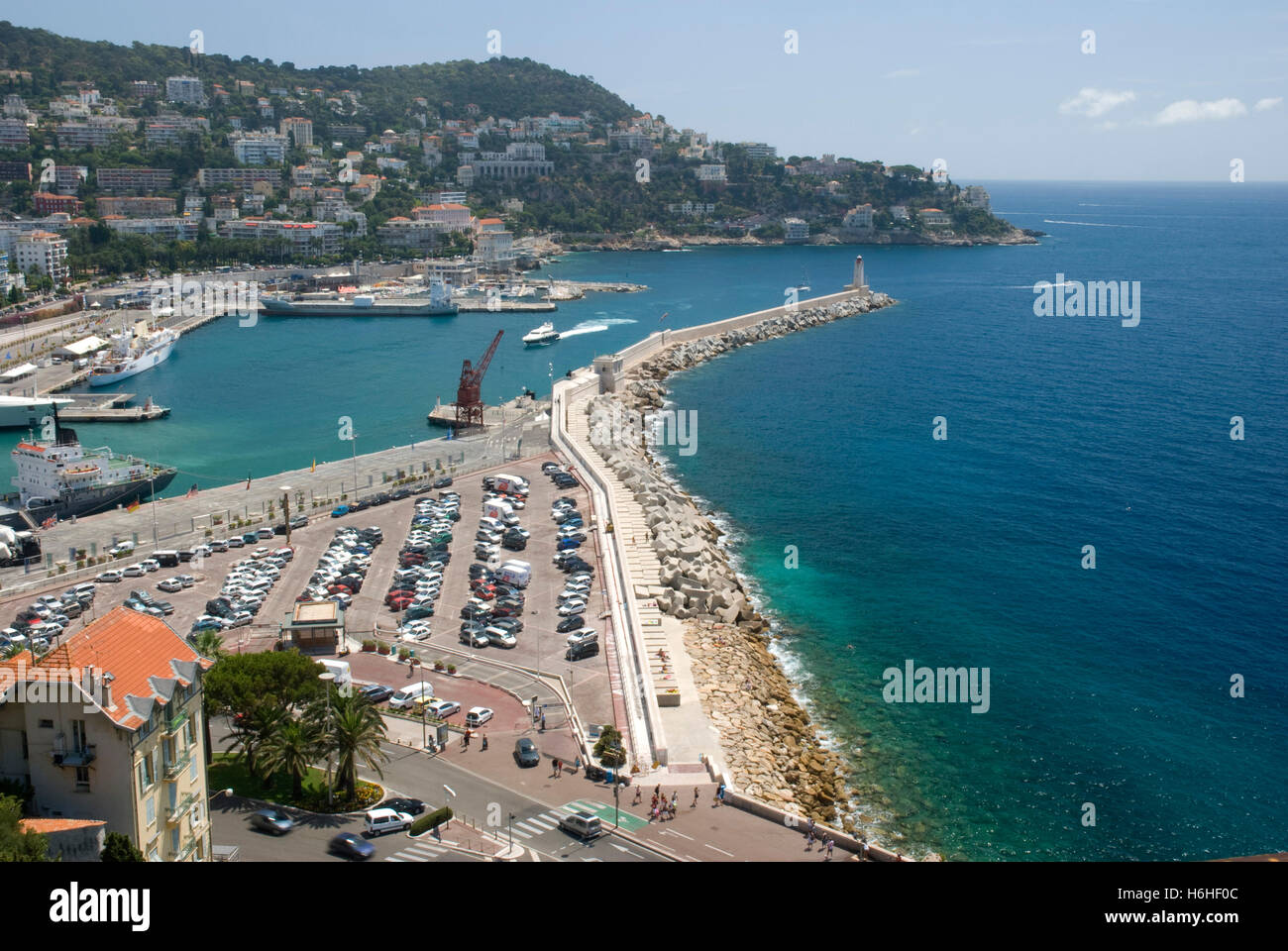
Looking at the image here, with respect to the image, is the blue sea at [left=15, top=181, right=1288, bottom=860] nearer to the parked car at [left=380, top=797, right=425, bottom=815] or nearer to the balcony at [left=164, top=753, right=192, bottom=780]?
the parked car at [left=380, top=797, right=425, bottom=815]

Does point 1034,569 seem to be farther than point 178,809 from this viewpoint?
Yes

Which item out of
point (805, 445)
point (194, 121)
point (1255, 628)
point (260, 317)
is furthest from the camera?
point (194, 121)

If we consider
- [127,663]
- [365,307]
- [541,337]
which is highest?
[365,307]

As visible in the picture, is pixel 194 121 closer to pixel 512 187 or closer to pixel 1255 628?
pixel 512 187

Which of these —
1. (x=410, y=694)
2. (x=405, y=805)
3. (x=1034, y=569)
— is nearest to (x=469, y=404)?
(x=1034, y=569)

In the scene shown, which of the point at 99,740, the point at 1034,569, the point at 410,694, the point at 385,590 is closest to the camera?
the point at 99,740

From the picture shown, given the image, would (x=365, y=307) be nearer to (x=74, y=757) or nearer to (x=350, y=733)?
(x=350, y=733)

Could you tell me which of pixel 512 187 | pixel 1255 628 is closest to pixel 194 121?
pixel 512 187
